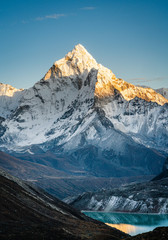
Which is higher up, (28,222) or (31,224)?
(28,222)

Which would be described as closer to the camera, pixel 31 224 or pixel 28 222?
pixel 31 224

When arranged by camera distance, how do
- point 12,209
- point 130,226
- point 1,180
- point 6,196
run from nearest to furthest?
point 12,209 → point 6,196 → point 1,180 → point 130,226

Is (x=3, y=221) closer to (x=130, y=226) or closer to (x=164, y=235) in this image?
(x=164, y=235)

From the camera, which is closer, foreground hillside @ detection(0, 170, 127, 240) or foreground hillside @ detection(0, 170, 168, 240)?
foreground hillside @ detection(0, 170, 168, 240)

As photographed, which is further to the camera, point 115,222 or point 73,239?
point 115,222

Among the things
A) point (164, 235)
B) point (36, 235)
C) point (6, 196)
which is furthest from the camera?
point (6, 196)

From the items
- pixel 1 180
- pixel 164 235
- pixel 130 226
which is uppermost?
pixel 1 180

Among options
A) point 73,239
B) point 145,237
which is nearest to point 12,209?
point 73,239

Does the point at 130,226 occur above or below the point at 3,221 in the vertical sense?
below

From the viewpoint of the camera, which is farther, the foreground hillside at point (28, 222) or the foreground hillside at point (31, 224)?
the foreground hillside at point (28, 222)

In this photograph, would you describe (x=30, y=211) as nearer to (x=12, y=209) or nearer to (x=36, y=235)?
(x=12, y=209)
